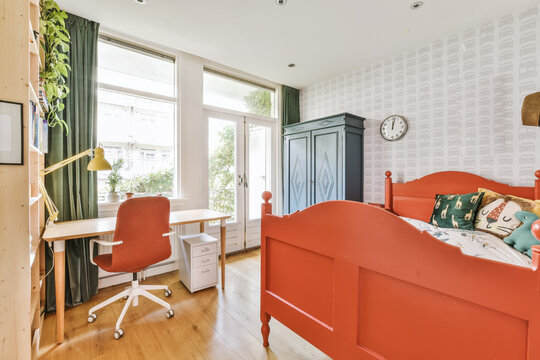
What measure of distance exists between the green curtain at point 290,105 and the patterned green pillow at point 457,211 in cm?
268

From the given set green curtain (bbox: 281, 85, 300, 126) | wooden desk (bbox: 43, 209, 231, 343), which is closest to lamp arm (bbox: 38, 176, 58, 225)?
wooden desk (bbox: 43, 209, 231, 343)

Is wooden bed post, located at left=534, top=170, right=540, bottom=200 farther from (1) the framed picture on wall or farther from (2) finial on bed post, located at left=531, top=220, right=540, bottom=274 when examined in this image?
(1) the framed picture on wall

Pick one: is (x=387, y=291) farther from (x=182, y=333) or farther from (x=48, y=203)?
(x=48, y=203)

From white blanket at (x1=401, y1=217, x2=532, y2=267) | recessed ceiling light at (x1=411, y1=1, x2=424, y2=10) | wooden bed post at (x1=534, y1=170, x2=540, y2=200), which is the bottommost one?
white blanket at (x1=401, y1=217, x2=532, y2=267)

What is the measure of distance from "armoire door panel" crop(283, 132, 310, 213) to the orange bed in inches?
86.0

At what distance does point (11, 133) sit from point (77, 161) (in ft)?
3.98

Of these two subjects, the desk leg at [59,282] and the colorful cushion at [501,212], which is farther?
the colorful cushion at [501,212]

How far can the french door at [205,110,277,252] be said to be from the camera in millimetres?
3525

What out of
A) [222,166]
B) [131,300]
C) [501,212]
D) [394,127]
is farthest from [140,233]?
[394,127]

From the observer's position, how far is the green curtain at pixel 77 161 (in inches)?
86.7

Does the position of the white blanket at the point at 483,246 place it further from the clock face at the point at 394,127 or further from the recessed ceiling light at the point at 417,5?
the recessed ceiling light at the point at 417,5

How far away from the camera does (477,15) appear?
2361 millimetres

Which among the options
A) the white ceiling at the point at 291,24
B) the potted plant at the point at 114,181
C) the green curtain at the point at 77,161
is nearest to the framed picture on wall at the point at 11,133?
the green curtain at the point at 77,161

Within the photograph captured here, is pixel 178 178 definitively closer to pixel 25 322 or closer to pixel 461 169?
pixel 25 322
